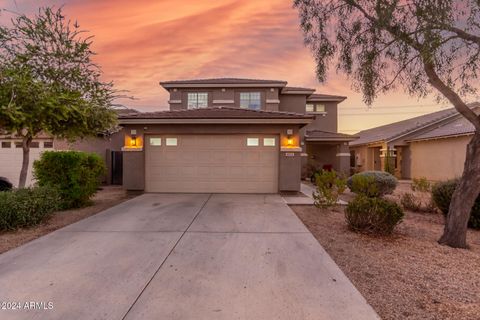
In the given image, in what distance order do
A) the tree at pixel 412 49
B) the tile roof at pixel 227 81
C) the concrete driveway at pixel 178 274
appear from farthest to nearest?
the tile roof at pixel 227 81 → the tree at pixel 412 49 → the concrete driveway at pixel 178 274

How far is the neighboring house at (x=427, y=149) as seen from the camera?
17.2 meters

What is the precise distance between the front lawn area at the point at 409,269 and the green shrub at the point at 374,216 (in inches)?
8.8

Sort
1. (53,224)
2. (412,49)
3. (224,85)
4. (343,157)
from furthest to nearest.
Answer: (343,157), (224,85), (53,224), (412,49)

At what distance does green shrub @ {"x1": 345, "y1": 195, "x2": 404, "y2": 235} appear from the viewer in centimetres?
611

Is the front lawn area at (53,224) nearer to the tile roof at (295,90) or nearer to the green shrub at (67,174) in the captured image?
the green shrub at (67,174)

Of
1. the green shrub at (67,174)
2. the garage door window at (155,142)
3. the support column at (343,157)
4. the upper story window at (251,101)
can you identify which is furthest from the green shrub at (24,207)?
the support column at (343,157)

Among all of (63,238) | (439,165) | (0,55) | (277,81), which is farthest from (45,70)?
(439,165)

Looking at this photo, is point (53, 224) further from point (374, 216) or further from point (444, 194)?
point (444, 194)

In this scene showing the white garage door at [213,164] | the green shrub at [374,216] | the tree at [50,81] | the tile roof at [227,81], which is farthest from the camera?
the tile roof at [227,81]

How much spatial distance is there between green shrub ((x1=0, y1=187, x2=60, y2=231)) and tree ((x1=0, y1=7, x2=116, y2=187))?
157cm

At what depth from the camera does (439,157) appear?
60.8 feet

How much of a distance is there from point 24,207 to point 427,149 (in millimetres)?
22435

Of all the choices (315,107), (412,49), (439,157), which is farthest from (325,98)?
(412,49)

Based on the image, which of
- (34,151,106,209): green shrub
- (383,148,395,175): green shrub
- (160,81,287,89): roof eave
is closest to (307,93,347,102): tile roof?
(160,81,287,89): roof eave
